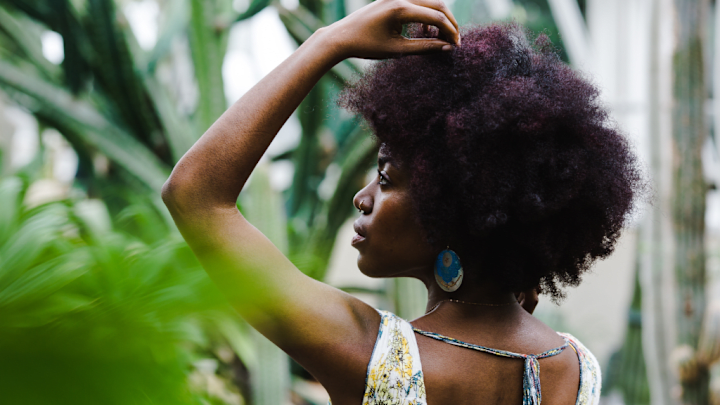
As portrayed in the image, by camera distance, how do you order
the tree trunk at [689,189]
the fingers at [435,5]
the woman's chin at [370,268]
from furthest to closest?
the tree trunk at [689,189], the woman's chin at [370,268], the fingers at [435,5]

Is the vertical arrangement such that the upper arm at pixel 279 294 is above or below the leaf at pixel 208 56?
below

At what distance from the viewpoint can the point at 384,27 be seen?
1096 millimetres

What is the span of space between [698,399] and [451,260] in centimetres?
385

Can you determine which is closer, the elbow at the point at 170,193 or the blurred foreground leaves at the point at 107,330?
the blurred foreground leaves at the point at 107,330

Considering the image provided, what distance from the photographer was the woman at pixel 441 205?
Result: 101 cm

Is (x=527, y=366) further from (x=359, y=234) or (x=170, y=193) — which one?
(x=170, y=193)

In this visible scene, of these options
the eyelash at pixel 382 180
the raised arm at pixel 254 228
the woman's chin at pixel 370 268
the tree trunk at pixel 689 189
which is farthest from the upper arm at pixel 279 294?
Answer: the tree trunk at pixel 689 189

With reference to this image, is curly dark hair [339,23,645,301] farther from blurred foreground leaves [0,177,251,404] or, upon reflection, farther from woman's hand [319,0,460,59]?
blurred foreground leaves [0,177,251,404]

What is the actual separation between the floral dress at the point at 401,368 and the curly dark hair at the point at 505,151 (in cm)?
17

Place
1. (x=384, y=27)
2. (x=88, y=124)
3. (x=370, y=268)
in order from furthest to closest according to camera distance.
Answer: (x=88, y=124) → (x=370, y=268) → (x=384, y=27)

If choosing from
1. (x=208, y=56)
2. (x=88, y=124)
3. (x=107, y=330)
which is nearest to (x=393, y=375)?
(x=107, y=330)

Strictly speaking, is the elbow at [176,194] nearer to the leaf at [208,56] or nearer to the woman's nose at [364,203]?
the woman's nose at [364,203]

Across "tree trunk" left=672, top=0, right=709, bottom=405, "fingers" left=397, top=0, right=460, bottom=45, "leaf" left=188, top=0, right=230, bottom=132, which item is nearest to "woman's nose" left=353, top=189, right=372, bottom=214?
"fingers" left=397, top=0, right=460, bottom=45

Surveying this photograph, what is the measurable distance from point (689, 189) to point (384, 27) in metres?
3.87
